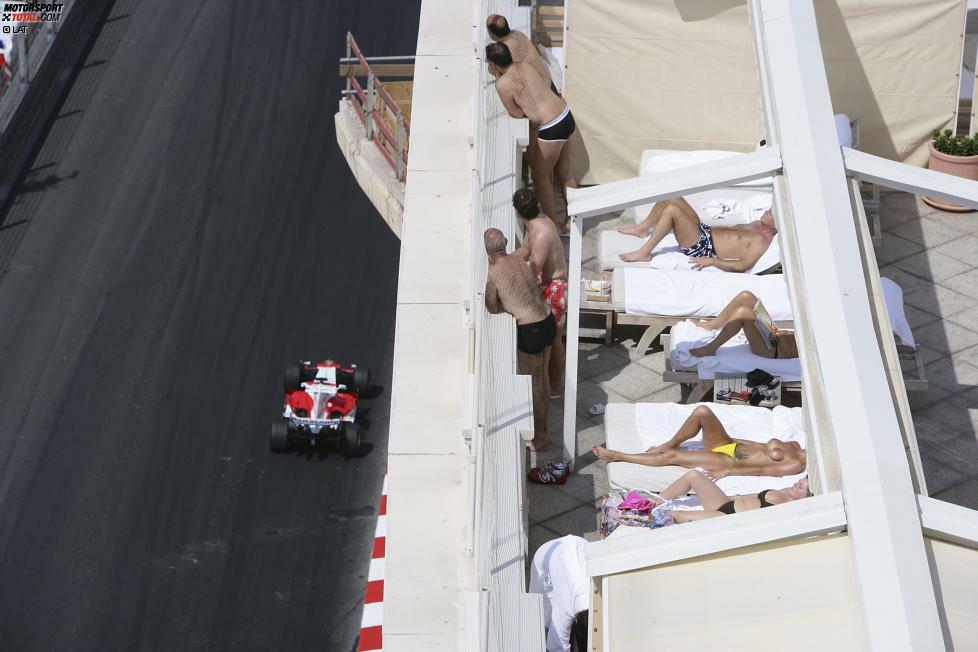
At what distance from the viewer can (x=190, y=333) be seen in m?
15.6

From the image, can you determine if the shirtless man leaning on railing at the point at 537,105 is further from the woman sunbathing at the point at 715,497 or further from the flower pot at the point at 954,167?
the woman sunbathing at the point at 715,497

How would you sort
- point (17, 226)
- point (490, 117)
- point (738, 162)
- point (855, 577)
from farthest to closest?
point (17, 226), point (490, 117), point (738, 162), point (855, 577)

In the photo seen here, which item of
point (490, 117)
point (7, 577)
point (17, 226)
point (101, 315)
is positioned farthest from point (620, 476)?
point (17, 226)

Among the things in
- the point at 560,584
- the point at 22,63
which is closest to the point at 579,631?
the point at 560,584

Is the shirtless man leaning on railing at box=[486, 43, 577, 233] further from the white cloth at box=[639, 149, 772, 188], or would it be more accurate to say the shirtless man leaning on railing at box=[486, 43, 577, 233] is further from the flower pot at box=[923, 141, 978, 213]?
the flower pot at box=[923, 141, 978, 213]

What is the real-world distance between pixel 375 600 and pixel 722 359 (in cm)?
449

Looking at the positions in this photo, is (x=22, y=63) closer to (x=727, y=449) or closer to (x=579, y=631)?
(x=727, y=449)

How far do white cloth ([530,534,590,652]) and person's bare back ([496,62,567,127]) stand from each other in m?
3.97

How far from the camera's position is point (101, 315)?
1585 centimetres

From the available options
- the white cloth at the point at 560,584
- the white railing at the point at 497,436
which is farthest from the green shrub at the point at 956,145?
the white cloth at the point at 560,584

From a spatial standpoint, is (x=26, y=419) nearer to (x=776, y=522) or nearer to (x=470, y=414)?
(x=470, y=414)

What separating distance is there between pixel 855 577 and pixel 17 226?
13717 mm

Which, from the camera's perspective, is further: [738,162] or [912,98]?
[912,98]

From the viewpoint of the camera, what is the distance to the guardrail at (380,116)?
15.9 m
